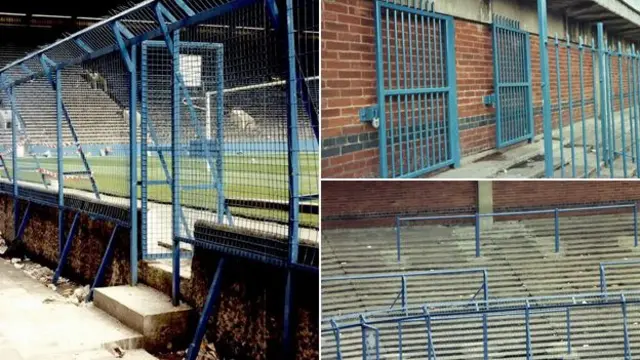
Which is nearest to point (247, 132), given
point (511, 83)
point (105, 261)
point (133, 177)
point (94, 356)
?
point (94, 356)

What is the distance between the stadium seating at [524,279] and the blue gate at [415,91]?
101 centimetres

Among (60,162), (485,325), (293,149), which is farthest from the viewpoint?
(60,162)

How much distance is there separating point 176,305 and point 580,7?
189 inches

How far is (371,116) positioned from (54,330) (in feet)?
9.51

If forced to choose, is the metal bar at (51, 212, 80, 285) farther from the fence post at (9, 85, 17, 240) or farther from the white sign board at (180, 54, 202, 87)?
the white sign board at (180, 54, 202, 87)

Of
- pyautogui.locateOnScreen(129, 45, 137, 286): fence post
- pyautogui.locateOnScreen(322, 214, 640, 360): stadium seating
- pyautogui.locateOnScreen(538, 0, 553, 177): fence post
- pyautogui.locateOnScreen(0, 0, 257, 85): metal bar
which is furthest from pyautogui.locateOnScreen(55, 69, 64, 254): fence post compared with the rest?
pyautogui.locateOnScreen(538, 0, 553, 177): fence post

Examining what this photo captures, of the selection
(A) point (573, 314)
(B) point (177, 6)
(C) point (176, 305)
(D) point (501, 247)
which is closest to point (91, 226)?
(C) point (176, 305)

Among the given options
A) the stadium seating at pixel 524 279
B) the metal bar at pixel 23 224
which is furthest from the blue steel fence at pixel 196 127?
the stadium seating at pixel 524 279

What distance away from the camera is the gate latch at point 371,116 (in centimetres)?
300

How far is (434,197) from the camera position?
489 centimetres

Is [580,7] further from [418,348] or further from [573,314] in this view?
[418,348]

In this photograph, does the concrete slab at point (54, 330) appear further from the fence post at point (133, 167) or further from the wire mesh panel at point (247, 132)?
the wire mesh panel at point (247, 132)

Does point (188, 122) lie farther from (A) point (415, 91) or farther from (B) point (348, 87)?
(B) point (348, 87)

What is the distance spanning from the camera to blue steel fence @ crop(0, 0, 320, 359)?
3.15m
